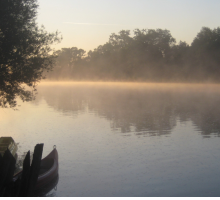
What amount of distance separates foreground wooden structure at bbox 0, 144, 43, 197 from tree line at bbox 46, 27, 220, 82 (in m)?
95.8

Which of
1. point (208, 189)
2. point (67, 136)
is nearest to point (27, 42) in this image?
point (67, 136)

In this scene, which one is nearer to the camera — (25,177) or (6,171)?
(6,171)

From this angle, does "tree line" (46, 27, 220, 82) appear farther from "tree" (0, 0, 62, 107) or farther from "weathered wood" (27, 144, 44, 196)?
"weathered wood" (27, 144, 44, 196)

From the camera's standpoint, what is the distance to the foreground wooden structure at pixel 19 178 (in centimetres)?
738

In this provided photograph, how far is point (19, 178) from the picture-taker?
791cm

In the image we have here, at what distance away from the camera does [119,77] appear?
132625 millimetres

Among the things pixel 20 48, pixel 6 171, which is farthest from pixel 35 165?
pixel 20 48

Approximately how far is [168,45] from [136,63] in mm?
14113

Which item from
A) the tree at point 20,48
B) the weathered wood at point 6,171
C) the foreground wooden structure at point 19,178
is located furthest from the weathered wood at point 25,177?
the tree at point 20,48

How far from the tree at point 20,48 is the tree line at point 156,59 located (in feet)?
280

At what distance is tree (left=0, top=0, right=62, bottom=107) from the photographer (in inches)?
680

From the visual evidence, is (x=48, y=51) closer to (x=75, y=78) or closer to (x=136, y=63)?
(x=136, y=63)

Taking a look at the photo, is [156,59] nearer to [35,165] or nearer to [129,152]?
[129,152]

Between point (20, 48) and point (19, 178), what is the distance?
11.6 metres
